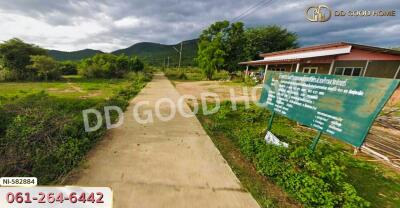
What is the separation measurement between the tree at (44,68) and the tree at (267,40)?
2833 centimetres

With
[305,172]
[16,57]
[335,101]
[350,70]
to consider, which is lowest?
[305,172]

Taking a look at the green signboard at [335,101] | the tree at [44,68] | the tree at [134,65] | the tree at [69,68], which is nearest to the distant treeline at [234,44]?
the tree at [134,65]

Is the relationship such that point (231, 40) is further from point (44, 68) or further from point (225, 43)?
point (44, 68)

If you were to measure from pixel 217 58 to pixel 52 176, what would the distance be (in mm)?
26984

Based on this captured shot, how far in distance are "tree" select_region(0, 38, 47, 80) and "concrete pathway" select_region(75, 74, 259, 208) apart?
80.1 ft

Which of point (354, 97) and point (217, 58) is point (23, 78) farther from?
point (354, 97)

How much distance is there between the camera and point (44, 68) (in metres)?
21.0

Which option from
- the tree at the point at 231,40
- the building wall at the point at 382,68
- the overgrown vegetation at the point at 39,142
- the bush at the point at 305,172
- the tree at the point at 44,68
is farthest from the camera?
the tree at the point at 231,40

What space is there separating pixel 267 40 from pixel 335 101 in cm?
3374

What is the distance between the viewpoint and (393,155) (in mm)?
4805

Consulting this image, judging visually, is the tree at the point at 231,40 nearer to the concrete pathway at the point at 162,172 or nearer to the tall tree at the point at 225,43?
the tall tree at the point at 225,43

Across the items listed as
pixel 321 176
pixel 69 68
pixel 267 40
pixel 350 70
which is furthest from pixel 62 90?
pixel 267 40

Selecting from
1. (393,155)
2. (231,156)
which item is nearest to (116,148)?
(231,156)

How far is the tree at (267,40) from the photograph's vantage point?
32.9 m
